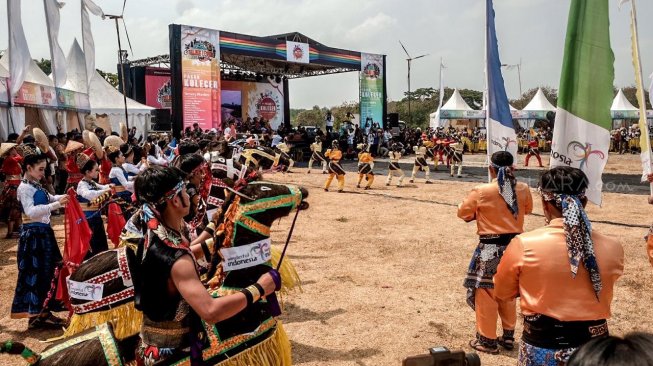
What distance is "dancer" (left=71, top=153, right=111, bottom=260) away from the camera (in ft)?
18.7

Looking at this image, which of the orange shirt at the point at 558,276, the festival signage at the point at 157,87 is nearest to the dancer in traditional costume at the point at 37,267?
the orange shirt at the point at 558,276

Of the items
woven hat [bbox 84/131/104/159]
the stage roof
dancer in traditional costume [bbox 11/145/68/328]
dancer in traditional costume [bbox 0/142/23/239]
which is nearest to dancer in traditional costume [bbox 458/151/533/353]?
dancer in traditional costume [bbox 11/145/68/328]

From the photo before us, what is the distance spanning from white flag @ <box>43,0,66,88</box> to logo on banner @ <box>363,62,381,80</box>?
18.9 metres

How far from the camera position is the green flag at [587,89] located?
500 cm

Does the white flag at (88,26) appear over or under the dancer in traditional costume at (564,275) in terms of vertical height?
over

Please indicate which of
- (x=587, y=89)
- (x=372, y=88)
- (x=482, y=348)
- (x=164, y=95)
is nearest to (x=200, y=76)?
(x=164, y=95)

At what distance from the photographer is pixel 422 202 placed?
541 inches

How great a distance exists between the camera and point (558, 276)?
2.57 m

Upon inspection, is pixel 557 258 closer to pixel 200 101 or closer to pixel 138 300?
pixel 138 300

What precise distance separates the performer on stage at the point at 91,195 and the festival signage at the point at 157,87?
25.7 meters

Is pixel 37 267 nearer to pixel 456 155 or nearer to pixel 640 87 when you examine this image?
pixel 640 87

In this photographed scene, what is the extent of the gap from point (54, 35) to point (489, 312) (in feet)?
47.8

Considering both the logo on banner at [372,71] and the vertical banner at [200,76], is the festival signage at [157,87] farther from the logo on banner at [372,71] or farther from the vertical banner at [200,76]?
the logo on banner at [372,71]

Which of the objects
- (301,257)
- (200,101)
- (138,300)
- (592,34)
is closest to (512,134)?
(592,34)
